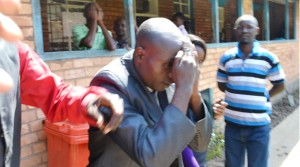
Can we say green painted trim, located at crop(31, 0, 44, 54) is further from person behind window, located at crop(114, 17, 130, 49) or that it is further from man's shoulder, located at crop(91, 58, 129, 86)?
man's shoulder, located at crop(91, 58, 129, 86)

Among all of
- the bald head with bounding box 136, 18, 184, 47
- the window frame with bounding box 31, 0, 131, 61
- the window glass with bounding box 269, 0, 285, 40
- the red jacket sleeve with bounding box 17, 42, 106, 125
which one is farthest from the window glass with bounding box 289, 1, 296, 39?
the red jacket sleeve with bounding box 17, 42, 106, 125

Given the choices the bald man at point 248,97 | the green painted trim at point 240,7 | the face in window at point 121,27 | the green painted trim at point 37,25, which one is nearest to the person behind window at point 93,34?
the face in window at point 121,27

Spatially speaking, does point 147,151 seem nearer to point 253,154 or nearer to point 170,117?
point 170,117

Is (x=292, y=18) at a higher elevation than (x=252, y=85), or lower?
higher

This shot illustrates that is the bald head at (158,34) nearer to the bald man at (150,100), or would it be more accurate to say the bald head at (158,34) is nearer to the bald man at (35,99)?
the bald man at (150,100)

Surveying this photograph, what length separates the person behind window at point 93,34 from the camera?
3.60 metres

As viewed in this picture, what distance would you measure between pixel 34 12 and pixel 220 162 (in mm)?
3349

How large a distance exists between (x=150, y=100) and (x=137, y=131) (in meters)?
0.19

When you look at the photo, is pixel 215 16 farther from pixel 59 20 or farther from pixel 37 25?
pixel 37 25

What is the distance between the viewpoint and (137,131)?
4.17 feet

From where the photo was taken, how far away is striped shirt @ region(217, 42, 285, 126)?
3.34m

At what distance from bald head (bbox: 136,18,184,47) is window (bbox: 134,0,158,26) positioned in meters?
6.21

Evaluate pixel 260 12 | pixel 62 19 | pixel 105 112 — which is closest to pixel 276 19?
pixel 260 12

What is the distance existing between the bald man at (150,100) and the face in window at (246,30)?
7.35 ft
